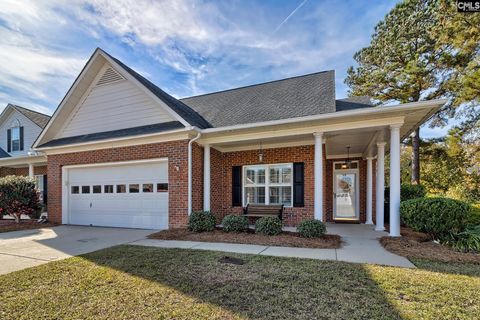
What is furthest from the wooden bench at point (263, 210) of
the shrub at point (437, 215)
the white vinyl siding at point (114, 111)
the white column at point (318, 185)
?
the white vinyl siding at point (114, 111)

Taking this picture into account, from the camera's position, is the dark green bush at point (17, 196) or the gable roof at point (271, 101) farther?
the dark green bush at point (17, 196)

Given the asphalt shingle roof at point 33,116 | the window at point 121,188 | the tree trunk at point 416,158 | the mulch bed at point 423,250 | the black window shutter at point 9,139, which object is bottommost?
the mulch bed at point 423,250

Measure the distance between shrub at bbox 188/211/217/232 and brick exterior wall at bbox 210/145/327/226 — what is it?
132cm

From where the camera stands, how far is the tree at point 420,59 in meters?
10.6

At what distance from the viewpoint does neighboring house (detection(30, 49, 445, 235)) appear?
8117 millimetres

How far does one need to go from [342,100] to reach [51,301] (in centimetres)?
995

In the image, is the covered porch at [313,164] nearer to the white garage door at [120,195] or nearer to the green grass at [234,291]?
the white garage door at [120,195]

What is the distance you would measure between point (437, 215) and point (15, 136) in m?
21.0

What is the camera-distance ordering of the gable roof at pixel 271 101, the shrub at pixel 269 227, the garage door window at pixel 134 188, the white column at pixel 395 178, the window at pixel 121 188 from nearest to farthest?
the white column at pixel 395 178
the shrub at pixel 269 227
the gable roof at pixel 271 101
the garage door window at pixel 134 188
the window at pixel 121 188

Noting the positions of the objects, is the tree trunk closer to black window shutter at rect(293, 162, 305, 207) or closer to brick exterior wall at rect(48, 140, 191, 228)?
black window shutter at rect(293, 162, 305, 207)

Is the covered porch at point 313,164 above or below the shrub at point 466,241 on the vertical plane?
above

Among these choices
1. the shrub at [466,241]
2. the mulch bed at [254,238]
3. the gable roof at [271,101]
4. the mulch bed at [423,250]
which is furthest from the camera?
the gable roof at [271,101]

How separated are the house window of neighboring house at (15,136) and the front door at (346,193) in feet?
60.6

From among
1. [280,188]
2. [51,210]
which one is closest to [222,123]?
[280,188]
